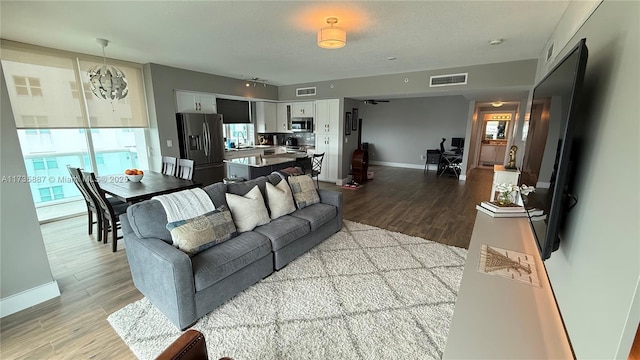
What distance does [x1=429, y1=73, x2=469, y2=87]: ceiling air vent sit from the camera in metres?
4.72

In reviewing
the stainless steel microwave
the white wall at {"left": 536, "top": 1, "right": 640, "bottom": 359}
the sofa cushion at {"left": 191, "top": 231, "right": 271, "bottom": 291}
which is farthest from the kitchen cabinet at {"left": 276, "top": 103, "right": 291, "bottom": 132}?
the white wall at {"left": 536, "top": 1, "right": 640, "bottom": 359}

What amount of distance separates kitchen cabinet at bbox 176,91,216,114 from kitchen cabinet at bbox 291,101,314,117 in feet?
7.29

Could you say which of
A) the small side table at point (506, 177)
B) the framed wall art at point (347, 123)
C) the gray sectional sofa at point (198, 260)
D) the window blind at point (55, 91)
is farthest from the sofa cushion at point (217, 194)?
the framed wall art at point (347, 123)

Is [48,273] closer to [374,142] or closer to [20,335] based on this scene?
[20,335]

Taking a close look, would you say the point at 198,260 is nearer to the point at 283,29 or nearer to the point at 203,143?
the point at 283,29

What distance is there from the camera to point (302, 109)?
7.09 metres

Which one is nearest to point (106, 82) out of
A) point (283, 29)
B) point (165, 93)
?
point (165, 93)

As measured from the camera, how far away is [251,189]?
2.92m

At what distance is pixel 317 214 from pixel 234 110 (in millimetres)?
4880

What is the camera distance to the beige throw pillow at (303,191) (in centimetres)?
332

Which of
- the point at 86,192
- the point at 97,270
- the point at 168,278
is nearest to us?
the point at 168,278

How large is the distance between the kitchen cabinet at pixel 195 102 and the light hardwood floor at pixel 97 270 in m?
2.63

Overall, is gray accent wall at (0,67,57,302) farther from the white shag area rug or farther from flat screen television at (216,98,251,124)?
flat screen television at (216,98,251,124)

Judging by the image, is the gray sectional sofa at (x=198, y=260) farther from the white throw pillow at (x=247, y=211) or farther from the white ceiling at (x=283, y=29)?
the white ceiling at (x=283, y=29)
